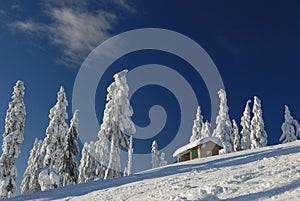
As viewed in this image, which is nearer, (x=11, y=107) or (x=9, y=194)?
(x=9, y=194)

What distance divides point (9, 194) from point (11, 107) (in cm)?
939

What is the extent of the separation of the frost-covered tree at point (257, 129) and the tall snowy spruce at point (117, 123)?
84.6ft

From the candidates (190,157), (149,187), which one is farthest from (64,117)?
(149,187)

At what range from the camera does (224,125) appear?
5125 cm

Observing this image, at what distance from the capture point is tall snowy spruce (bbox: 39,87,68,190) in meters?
35.5

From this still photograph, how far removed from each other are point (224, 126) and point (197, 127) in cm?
810

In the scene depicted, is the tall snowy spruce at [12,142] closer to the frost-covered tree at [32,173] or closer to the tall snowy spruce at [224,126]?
the frost-covered tree at [32,173]

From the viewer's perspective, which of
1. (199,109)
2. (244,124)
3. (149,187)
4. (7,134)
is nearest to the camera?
(149,187)

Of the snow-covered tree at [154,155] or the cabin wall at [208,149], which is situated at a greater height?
the snow-covered tree at [154,155]

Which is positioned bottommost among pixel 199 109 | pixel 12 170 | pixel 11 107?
pixel 12 170

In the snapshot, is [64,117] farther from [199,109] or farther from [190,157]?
[199,109]

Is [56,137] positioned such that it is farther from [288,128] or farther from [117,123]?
[288,128]

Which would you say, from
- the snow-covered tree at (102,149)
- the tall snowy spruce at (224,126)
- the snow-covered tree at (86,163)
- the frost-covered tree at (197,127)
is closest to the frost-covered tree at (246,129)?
the tall snowy spruce at (224,126)

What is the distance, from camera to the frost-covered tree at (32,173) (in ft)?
149
